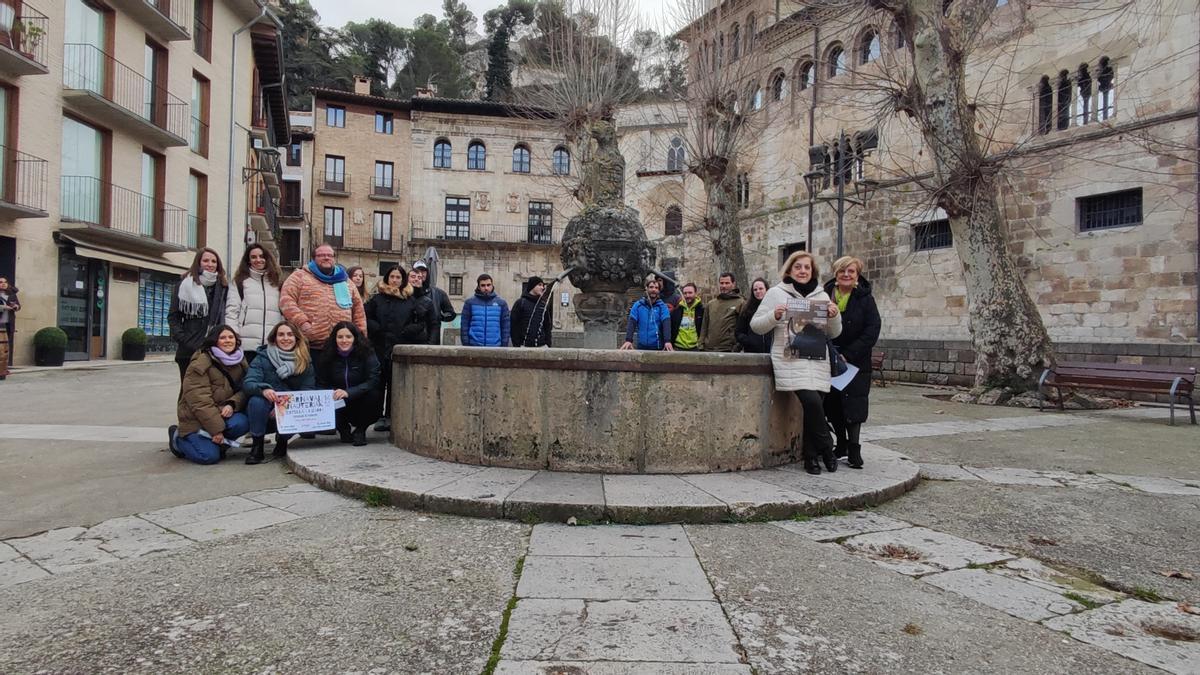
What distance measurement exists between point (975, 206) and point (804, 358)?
846 cm

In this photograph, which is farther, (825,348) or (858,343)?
(858,343)

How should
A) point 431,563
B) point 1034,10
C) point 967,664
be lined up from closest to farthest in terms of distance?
1. point 967,664
2. point 431,563
3. point 1034,10

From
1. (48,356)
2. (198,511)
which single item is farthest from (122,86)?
(198,511)

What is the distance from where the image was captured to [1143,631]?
258 centimetres

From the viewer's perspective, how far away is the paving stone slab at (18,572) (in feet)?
9.70

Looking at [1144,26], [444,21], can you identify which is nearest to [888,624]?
[1144,26]

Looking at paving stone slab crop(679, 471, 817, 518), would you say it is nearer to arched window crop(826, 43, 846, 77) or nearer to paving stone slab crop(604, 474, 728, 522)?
paving stone slab crop(604, 474, 728, 522)

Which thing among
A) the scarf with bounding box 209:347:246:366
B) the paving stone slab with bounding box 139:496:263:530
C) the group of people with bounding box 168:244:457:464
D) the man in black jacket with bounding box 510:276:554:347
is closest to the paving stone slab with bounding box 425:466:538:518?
the paving stone slab with bounding box 139:496:263:530

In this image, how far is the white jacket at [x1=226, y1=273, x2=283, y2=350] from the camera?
227 inches

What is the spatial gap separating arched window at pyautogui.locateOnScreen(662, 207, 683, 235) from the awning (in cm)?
2173

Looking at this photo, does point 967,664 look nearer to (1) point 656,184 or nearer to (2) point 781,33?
(2) point 781,33

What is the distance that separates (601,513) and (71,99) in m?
19.0

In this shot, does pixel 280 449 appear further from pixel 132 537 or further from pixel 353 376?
pixel 132 537

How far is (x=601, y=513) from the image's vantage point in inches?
151
